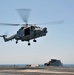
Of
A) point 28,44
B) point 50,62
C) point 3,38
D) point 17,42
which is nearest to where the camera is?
point 28,44

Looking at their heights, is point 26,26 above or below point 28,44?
above

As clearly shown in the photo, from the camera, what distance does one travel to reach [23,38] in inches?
2571

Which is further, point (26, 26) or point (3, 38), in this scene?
point (3, 38)

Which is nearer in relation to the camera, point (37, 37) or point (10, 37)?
point (37, 37)

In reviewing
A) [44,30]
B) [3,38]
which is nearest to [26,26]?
[44,30]

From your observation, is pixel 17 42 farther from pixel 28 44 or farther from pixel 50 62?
pixel 50 62

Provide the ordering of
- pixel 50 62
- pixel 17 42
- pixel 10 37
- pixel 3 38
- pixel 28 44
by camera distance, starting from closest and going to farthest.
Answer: pixel 28 44, pixel 17 42, pixel 10 37, pixel 3 38, pixel 50 62

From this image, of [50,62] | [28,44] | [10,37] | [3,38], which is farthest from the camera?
[50,62]

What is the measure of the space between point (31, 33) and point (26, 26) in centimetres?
440

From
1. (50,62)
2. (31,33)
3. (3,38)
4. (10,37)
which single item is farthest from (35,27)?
(50,62)

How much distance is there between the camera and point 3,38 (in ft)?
261

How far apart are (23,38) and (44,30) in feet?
19.6

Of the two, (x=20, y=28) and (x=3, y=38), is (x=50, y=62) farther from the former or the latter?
(x=20, y=28)

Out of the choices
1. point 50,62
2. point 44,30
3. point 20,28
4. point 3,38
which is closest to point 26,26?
point 20,28
